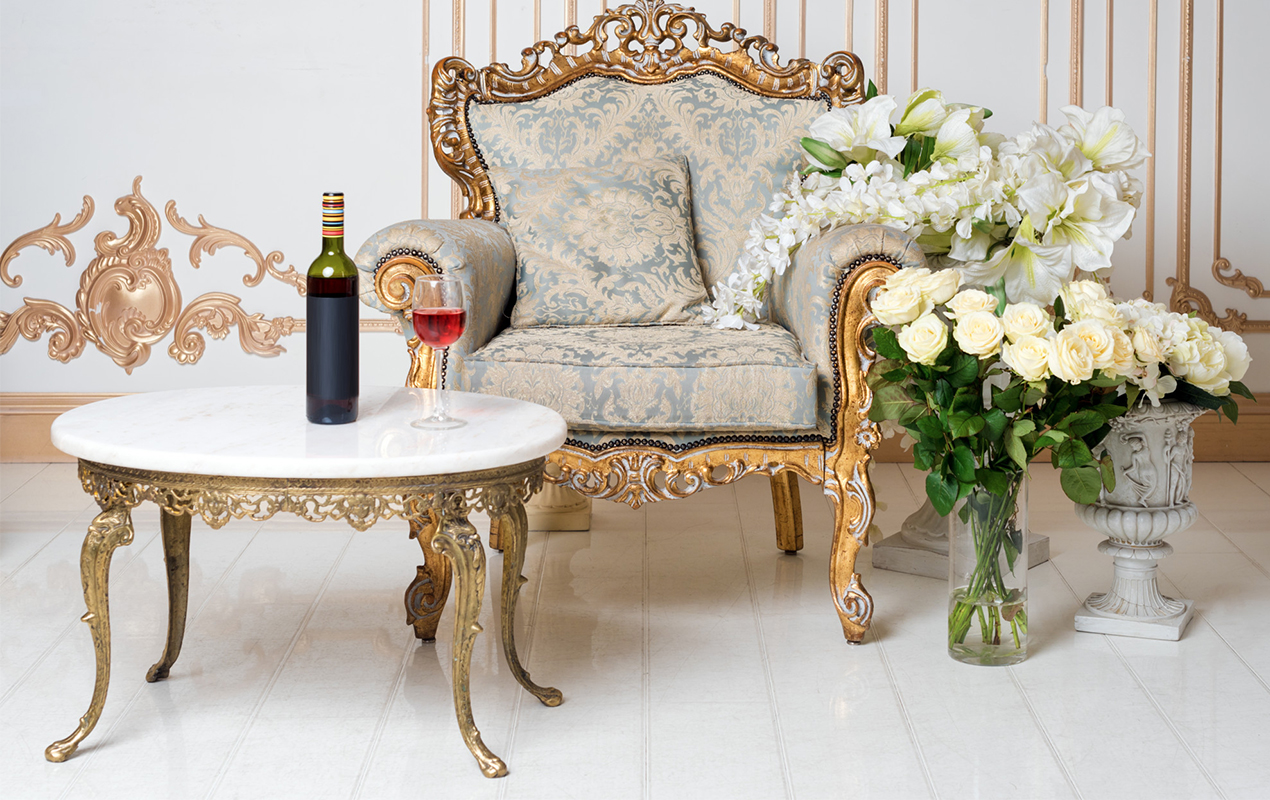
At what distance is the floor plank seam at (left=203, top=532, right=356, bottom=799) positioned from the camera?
155 cm

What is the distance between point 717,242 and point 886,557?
2.62 ft

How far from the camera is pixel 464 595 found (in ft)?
5.07

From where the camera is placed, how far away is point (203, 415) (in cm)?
162

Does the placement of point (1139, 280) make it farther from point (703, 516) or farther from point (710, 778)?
point (710, 778)

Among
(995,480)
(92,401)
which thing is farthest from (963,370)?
(92,401)

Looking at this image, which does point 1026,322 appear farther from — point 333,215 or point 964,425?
point 333,215

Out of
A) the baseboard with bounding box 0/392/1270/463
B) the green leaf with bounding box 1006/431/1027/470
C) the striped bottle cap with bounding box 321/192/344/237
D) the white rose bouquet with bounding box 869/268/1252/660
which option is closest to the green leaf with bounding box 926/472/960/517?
the white rose bouquet with bounding box 869/268/1252/660

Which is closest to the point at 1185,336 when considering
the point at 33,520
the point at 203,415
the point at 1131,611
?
the point at 1131,611

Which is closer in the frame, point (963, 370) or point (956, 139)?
point (963, 370)

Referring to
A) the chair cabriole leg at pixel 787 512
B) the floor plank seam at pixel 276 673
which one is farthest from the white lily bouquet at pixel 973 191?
the floor plank seam at pixel 276 673

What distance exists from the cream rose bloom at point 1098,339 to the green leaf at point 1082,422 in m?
0.11

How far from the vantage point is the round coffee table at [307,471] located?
1.41 m

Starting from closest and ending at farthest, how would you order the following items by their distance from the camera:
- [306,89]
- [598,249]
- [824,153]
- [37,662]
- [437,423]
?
1. [437,423]
2. [37,662]
3. [824,153]
4. [598,249]
5. [306,89]

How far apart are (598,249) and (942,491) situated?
3.07 feet
